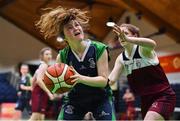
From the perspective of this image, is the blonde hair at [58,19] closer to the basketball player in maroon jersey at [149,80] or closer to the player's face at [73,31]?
the player's face at [73,31]

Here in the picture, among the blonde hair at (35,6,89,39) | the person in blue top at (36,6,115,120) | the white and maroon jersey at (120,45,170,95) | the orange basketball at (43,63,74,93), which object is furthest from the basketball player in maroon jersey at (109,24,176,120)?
the orange basketball at (43,63,74,93)

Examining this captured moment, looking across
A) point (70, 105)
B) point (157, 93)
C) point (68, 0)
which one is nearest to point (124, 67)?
point (157, 93)

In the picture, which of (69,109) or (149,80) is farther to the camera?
(149,80)

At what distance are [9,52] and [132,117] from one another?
328 inches

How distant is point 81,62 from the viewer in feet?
12.5

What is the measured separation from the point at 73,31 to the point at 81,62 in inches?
12.9

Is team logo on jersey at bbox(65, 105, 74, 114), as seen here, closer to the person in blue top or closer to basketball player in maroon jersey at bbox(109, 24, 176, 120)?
the person in blue top

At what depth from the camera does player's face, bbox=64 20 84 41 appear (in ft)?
12.2

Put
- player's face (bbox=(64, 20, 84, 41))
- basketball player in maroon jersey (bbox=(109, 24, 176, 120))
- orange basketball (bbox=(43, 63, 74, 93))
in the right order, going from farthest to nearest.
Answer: basketball player in maroon jersey (bbox=(109, 24, 176, 120)) → player's face (bbox=(64, 20, 84, 41)) → orange basketball (bbox=(43, 63, 74, 93))

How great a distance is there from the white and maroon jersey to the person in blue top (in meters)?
0.38

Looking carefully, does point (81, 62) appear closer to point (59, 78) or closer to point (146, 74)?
point (59, 78)

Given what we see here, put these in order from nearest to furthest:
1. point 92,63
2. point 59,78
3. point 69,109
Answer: point 59,78 < point 92,63 < point 69,109

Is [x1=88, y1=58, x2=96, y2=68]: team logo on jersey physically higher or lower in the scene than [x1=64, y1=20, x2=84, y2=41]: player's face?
lower

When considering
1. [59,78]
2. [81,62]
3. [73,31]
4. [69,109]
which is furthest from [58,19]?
[69,109]
